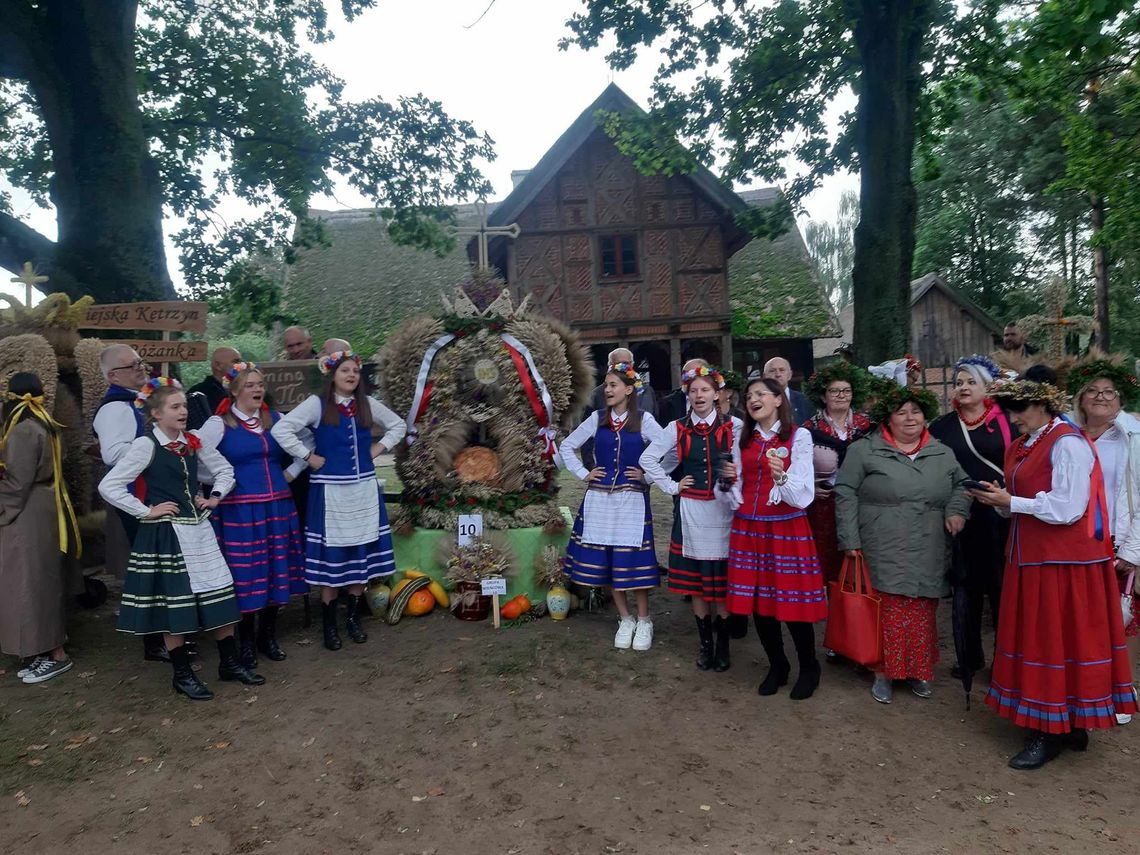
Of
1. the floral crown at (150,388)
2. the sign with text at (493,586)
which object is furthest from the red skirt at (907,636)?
the floral crown at (150,388)

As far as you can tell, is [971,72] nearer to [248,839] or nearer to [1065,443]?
[1065,443]

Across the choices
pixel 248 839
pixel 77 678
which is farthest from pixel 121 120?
pixel 248 839

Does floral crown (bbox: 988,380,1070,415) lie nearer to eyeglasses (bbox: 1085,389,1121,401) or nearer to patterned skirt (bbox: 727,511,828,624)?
eyeglasses (bbox: 1085,389,1121,401)

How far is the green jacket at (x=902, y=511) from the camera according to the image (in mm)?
4301

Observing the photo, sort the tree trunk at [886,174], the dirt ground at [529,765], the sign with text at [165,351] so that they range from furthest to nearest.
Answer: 1. the tree trunk at [886,174]
2. the sign with text at [165,351]
3. the dirt ground at [529,765]

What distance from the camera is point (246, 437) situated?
16.6ft

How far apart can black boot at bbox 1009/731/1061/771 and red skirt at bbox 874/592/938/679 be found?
2.34 ft

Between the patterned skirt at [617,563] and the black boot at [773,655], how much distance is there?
93 centimetres

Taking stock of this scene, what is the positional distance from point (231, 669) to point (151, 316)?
3.15 m

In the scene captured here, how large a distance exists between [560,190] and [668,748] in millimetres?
14690

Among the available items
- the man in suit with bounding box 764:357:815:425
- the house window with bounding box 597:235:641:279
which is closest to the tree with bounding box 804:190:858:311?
the house window with bounding box 597:235:641:279

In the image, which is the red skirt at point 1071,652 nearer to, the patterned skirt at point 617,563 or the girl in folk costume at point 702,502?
the girl in folk costume at point 702,502

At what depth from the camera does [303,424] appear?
5.34 metres

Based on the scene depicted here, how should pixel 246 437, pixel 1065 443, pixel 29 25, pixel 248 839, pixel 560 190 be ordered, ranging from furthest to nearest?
1. pixel 560 190
2. pixel 29 25
3. pixel 246 437
4. pixel 1065 443
5. pixel 248 839
